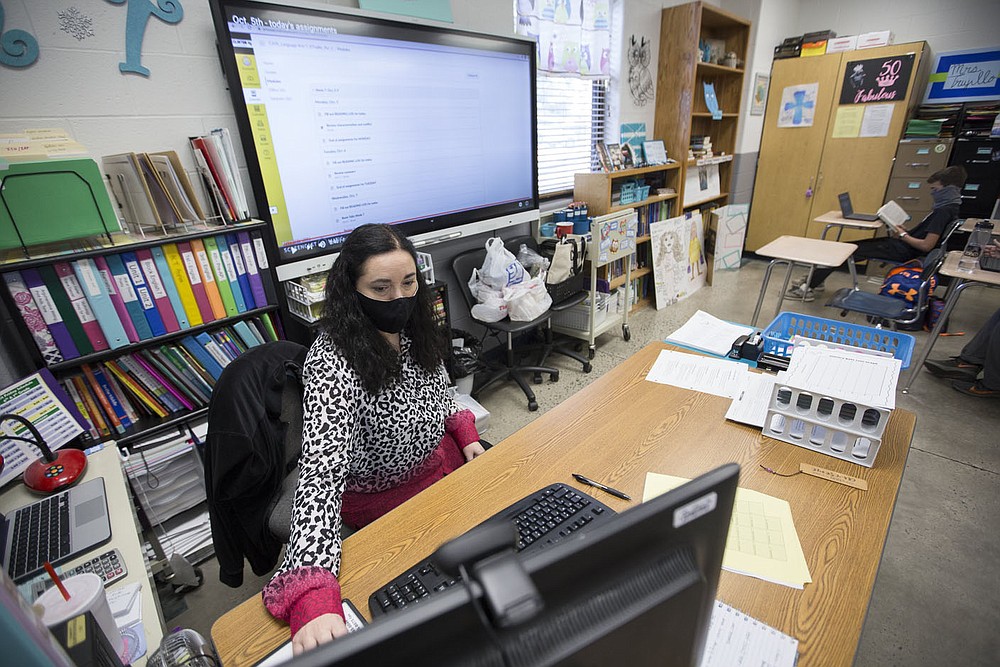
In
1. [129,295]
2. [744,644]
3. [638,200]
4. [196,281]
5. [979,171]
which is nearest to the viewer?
[744,644]

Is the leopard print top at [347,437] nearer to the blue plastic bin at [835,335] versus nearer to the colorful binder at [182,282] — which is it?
the colorful binder at [182,282]

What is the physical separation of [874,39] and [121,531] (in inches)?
259

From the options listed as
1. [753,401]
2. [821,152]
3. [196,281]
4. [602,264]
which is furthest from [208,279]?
[821,152]

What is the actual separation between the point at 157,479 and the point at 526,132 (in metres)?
2.58

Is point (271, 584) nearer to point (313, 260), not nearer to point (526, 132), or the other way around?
point (313, 260)

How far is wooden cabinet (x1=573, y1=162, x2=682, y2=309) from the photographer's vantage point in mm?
3297

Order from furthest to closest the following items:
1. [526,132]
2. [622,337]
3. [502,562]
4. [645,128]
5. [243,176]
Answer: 1. [645,128]
2. [622,337]
3. [526,132]
4. [243,176]
5. [502,562]

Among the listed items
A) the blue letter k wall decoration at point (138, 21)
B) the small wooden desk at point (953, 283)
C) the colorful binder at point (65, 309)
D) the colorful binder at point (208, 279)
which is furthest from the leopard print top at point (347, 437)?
the small wooden desk at point (953, 283)

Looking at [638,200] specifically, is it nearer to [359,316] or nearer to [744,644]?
[359,316]

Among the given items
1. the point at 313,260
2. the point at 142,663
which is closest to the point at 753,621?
the point at 142,663

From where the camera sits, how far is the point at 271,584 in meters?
0.83

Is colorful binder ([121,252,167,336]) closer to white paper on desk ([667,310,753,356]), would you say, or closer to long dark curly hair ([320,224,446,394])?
long dark curly hair ([320,224,446,394])

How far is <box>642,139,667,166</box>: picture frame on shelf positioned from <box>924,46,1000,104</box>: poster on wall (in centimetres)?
310

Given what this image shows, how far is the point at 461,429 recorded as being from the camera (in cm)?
147
